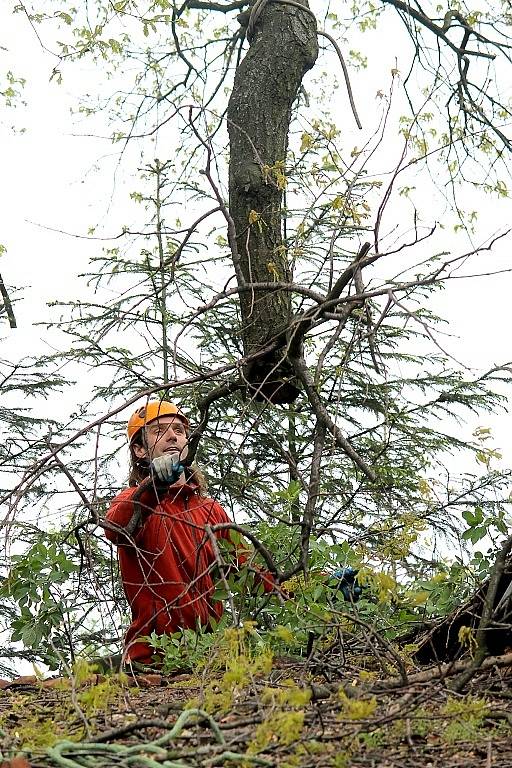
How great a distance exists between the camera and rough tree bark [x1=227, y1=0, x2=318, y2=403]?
→ 233 inches

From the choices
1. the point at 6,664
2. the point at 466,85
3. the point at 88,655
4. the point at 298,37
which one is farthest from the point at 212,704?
the point at 6,664

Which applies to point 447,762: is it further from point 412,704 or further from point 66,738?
point 66,738

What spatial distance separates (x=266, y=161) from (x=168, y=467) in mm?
2135

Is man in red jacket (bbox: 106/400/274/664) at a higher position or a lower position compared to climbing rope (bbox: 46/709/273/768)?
higher

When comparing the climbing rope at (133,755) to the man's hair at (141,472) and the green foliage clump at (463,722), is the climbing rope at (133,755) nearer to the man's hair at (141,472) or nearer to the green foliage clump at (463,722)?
the green foliage clump at (463,722)

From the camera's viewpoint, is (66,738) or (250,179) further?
Answer: (250,179)

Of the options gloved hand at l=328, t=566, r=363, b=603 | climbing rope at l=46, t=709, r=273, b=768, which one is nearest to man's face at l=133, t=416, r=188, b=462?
gloved hand at l=328, t=566, r=363, b=603

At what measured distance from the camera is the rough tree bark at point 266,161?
5930 millimetres

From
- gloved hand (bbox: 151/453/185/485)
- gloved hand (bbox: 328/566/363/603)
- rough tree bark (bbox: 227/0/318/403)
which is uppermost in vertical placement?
rough tree bark (bbox: 227/0/318/403)

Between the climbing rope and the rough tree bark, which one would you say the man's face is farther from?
the climbing rope

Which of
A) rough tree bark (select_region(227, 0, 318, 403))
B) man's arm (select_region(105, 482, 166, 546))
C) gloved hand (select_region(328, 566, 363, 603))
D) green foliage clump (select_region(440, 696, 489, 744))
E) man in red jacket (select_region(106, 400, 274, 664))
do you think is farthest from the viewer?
rough tree bark (select_region(227, 0, 318, 403))

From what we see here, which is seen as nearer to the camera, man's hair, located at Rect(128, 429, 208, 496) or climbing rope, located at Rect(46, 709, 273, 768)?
climbing rope, located at Rect(46, 709, 273, 768)

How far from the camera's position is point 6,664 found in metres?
11.0

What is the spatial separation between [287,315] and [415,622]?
2.17 metres
